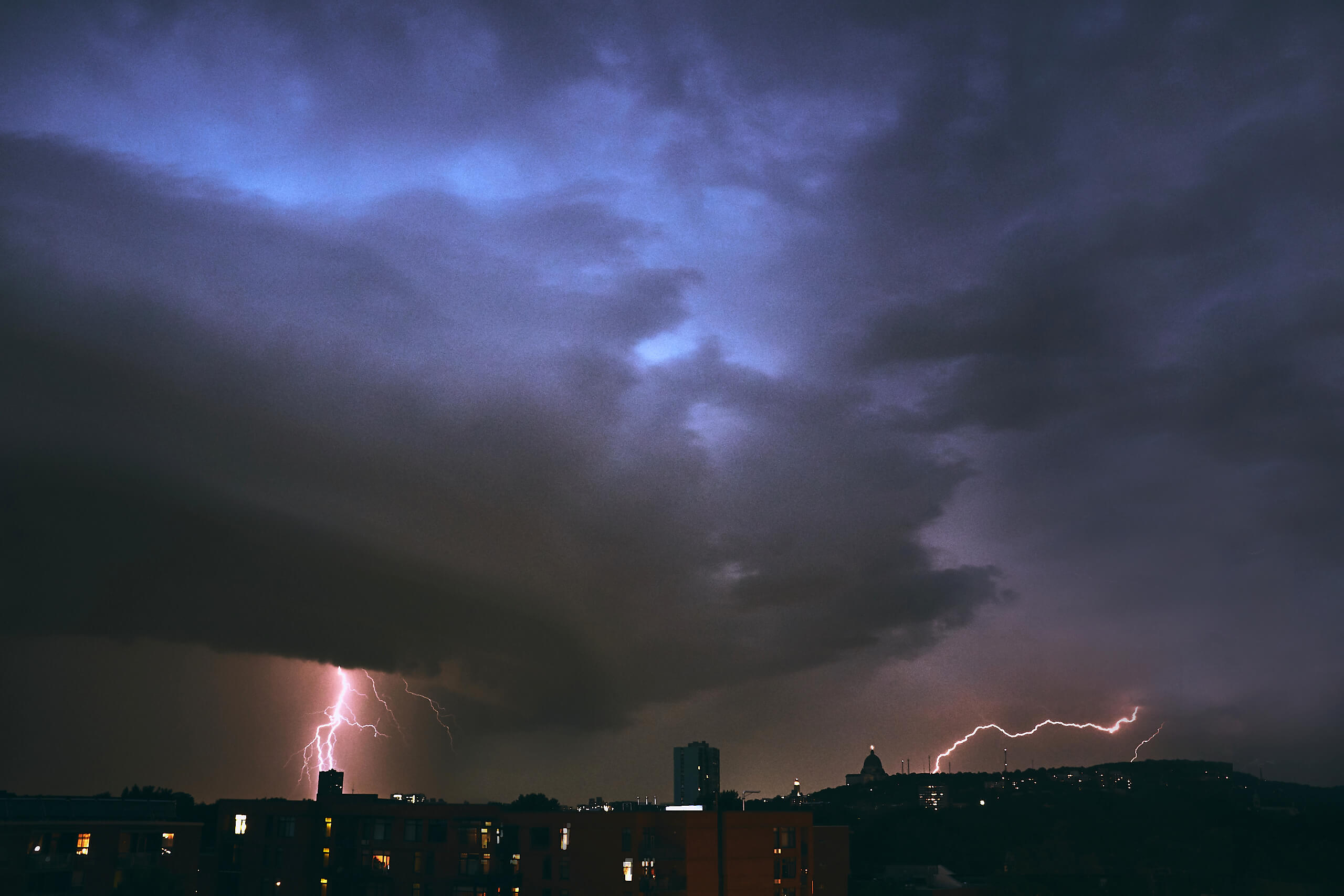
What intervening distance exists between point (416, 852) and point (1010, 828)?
94206 mm

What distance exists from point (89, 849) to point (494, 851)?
3062cm

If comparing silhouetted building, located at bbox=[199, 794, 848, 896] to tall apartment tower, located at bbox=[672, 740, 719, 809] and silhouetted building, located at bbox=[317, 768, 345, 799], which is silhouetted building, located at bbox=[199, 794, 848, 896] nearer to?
silhouetted building, located at bbox=[317, 768, 345, 799]

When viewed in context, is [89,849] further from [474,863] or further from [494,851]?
[494,851]

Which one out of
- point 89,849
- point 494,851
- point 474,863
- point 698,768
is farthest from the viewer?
point 698,768

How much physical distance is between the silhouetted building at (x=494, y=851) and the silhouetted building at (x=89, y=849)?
31.9ft

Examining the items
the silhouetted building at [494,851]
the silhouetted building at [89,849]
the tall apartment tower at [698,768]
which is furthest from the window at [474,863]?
the tall apartment tower at [698,768]

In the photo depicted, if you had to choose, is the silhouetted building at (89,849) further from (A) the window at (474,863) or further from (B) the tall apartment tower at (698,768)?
(B) the tall apartment tower at (698,768)

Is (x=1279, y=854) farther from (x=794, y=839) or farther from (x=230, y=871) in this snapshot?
(x=230, y=871)

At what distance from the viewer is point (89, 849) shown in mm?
67188

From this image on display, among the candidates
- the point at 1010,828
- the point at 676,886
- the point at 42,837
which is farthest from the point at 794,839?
the point at 1010,828

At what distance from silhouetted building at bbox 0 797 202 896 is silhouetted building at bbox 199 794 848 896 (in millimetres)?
9736

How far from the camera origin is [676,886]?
242ft

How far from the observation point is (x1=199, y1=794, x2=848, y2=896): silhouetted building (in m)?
75.1

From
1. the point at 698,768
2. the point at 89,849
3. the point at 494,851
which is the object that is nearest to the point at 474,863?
the point at 494,851
